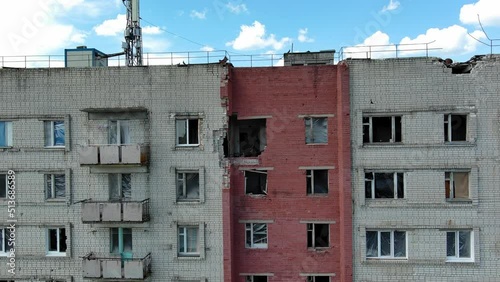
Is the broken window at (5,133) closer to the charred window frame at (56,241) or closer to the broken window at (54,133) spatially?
the broken window at (54,133)

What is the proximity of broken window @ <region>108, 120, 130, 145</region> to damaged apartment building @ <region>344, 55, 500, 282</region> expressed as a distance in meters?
10.1

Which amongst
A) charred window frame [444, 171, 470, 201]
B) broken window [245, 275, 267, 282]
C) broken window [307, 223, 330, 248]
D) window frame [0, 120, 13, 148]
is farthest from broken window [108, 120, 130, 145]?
charred window frame [444, 171, 470, 201]

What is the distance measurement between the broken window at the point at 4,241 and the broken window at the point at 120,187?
17.0ft

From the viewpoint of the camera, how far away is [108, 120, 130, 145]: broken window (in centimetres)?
1605

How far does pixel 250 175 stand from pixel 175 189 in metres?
3.48

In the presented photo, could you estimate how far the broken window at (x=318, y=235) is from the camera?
15873 millimetres

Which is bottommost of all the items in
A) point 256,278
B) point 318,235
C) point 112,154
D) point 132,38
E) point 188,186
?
point 256,278

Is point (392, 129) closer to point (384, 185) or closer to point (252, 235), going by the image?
point (384, 185)

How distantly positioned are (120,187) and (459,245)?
15.1 meters

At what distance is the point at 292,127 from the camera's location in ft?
51.9

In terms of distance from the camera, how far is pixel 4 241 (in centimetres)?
1639

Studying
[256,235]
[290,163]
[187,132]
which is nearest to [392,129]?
[290,163]

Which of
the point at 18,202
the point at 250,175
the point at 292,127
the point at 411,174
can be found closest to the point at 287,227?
the point at 250,175

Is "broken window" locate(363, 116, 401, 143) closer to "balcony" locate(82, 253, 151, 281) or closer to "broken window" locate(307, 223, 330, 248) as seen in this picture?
"broken window" locate(307, 223, 330, 248)
